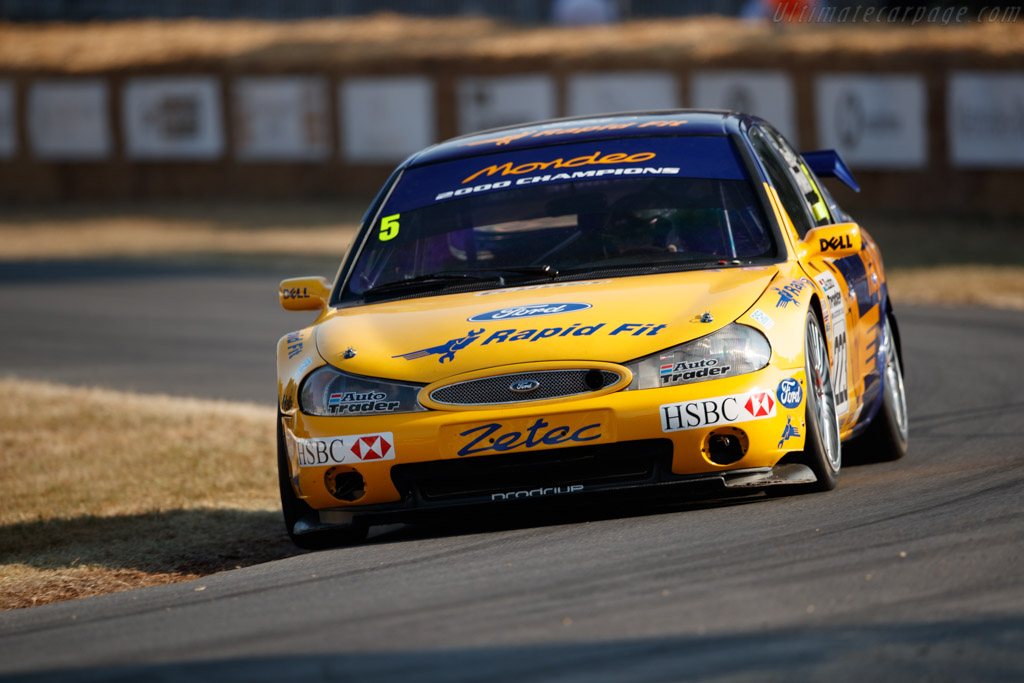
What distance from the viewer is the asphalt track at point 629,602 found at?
3934mm

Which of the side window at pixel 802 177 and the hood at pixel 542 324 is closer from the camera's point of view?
the hood at pixel 542 324

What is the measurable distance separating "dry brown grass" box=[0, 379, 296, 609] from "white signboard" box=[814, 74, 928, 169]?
44.2 feet

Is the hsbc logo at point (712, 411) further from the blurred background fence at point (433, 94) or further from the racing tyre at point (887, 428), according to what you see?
the blurred background fence at point (433, 94)

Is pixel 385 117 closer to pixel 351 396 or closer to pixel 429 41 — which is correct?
pixel 429 41

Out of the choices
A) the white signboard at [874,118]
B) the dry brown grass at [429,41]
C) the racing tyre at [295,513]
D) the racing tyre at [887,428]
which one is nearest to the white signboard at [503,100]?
the dry brown grass at [429,41]

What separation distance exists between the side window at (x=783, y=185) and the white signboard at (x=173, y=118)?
24.1 m

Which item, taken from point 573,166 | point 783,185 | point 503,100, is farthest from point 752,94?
point 573,166

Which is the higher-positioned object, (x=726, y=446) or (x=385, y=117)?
(x=726, y=446)

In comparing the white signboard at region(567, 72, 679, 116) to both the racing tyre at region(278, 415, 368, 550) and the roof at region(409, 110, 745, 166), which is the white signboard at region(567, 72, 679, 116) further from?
the racing tyre at region(278, 415, 368, 550)

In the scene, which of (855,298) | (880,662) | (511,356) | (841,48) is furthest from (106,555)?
(841,48)

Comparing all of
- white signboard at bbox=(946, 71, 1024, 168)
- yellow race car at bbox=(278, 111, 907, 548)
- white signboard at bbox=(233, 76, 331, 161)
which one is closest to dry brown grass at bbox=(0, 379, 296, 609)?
yellow race car at bbox=(278, 111, 907, 548)

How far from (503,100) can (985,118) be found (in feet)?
29.9

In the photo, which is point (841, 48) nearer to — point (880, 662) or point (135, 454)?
point (135, 454)

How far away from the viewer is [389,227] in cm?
676
